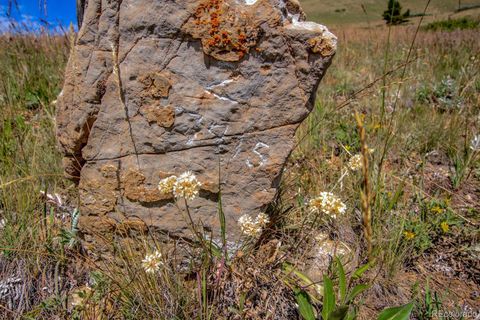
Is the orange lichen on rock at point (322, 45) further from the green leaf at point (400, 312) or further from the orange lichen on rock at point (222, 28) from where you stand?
the green leaf at point (400, 312)

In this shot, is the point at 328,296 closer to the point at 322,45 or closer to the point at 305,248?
the point at 305,248

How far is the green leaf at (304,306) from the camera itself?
1.48 meters

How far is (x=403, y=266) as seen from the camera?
78.6 inches

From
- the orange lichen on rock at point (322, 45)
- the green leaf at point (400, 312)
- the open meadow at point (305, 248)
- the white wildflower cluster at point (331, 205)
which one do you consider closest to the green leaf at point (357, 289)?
the open meadow at point (305, 248)

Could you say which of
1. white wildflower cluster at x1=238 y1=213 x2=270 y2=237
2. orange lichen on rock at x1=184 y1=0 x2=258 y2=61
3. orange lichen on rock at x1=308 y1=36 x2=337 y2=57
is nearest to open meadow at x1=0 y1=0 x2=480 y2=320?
white wildflower cluster at x1=238 y1=213 x2=270 y2=237

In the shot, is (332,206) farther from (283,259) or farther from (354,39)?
(354,39)

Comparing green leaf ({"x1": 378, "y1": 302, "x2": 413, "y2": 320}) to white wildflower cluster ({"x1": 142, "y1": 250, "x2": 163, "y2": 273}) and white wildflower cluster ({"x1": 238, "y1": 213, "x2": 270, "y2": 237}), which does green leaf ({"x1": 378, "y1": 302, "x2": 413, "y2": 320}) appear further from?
white wildflower cluster ({"x1": 142, "y1": 250, "x2": 163, "y2": 273})

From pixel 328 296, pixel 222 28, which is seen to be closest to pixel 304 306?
pixel 328 296

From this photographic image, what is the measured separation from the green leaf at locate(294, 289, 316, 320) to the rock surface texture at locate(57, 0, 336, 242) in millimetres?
492

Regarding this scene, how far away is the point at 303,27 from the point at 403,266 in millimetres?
1499

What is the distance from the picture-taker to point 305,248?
1987 mm

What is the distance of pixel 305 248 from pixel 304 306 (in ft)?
1.69

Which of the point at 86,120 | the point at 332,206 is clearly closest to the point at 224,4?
the point at 86,120

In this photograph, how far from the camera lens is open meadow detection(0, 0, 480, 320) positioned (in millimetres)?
1559
